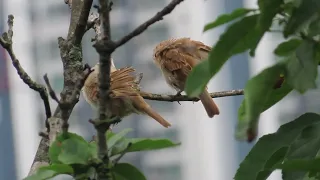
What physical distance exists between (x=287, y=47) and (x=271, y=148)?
7.6 inches

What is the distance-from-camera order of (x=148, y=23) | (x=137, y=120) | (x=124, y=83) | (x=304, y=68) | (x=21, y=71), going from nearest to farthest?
(x=304, y=68), (x=148, y=23), (x=21, y=71), (x=124, y=83), (x=137, y=120)

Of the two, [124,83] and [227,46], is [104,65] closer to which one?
[227,46]

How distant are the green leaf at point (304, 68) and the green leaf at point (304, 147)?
16cm

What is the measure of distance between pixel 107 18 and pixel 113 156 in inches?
7.0

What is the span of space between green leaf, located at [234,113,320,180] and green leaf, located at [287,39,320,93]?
20 cm

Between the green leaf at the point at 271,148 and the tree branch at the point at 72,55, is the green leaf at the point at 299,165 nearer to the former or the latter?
the green leaf at the point at 271,148

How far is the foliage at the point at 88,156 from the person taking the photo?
90 cm

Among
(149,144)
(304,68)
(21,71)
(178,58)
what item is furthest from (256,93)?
(178,58)

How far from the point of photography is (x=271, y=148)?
3.36ft

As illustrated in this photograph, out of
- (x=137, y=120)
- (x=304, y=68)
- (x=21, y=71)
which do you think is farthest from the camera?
(x=137, y=120)

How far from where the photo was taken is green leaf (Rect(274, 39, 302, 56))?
0.87 meters

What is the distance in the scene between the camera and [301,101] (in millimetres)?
12406

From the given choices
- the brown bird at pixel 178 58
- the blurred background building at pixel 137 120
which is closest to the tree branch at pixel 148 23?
the brown bird at pixel 178 58

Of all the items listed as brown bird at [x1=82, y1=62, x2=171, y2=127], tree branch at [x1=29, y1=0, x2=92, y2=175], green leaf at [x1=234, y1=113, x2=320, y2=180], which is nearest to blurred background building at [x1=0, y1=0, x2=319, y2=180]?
brown bird at [x1=82, y1=62, x2=171, y2=127]
